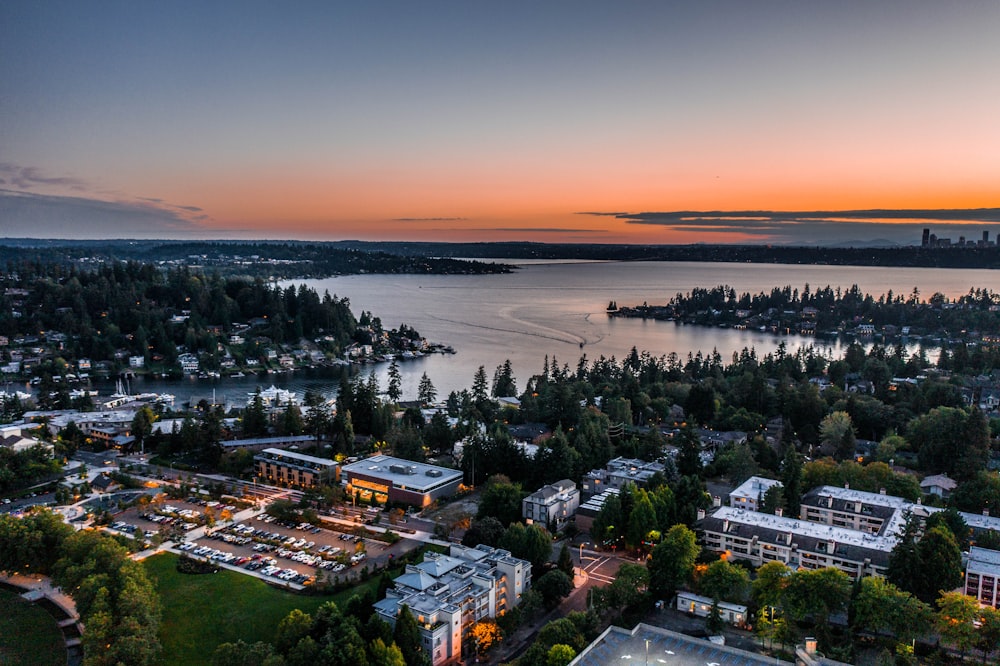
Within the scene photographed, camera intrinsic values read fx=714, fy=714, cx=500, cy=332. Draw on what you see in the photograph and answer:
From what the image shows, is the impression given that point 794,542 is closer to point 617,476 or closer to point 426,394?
point 617,476

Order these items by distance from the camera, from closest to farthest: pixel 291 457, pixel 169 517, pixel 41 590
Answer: pixel 41 590, pixel 169 517, pixel 291 457

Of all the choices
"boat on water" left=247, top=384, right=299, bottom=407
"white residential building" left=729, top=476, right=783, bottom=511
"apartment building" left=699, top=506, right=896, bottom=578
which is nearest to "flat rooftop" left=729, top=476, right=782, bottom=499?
"white residential building" left=729, top=476, right=783, bottom=511

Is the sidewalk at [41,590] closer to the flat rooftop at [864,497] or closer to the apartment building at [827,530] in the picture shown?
the apartment building at [827,530]

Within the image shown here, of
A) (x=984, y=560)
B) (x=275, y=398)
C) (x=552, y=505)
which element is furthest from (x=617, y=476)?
(x=275, y=398)

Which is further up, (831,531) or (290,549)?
(831,531)

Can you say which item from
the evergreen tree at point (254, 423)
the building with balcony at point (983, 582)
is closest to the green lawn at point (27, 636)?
the evergreen tree at point (254, 423)

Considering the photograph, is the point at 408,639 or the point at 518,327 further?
the point at 518,327
